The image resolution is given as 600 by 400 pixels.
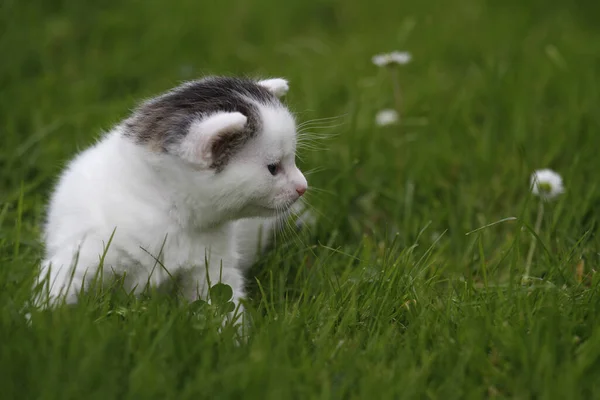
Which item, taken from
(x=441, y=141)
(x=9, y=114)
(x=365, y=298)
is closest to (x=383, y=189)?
(x=441, y=141)

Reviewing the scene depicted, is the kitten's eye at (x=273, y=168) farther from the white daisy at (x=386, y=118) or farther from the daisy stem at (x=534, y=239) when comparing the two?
the white daisy at (x=386, y=118)

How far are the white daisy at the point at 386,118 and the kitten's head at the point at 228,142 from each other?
169 centimetres

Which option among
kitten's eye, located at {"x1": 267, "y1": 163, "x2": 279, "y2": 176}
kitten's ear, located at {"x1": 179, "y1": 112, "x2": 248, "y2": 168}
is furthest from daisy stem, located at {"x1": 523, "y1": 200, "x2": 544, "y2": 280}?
kitten's ear, located at {"x1": 179, "y1": 112, "x2": 248, "y2": 168}

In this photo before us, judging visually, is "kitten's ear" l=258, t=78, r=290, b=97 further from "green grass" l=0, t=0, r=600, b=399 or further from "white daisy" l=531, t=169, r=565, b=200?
"white daisy" l=531, t=169, r=565, b=200

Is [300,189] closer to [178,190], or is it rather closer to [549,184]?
[178,190]

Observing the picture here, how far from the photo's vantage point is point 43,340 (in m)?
2.62

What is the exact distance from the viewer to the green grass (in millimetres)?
2676

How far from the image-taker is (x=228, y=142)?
3.04 meters

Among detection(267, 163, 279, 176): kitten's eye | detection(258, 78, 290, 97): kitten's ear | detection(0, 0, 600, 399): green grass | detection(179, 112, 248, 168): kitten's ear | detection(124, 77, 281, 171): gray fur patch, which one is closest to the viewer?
detection(0, 0, 600, 399): green grass

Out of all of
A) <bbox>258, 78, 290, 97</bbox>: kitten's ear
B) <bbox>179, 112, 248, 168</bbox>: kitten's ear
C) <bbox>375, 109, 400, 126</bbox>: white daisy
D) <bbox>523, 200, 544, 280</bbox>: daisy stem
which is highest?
<bbox>258, 78, 290, 97</bbox>: kitten's ear

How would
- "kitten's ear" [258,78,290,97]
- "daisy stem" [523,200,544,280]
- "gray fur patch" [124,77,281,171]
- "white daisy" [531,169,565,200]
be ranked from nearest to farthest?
1. "gray fur patch" [124,77,281,171]
2. "kitten's ear" [258,78,290,97]
3. "daisy stem" [523,200,544,280]
4. "white daisy" [531,169,565,200]

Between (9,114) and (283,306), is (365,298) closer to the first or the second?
(283,306)

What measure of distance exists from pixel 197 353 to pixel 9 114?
9.19ft

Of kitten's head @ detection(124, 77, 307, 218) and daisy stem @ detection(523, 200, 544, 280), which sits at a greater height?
kitten's head @ detection(124, 77, 307, 218)
